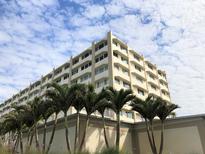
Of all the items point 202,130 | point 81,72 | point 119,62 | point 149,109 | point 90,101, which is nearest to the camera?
point 90,101

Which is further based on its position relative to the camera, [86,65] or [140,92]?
[86,65]

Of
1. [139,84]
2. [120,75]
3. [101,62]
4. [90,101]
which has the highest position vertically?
[101,62]

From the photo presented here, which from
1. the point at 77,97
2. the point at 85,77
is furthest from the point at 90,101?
the point at 85,77

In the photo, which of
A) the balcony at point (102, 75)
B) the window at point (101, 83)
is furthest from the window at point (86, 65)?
the window at point (101, 83)

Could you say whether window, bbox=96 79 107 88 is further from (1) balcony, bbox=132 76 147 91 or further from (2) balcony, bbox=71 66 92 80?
(1) balcony, bbox=132 76 147 91

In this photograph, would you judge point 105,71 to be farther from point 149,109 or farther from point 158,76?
point 158,76

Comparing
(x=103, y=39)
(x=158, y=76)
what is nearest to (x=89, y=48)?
(x=103, y=39)

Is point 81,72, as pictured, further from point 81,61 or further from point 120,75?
point 120,75

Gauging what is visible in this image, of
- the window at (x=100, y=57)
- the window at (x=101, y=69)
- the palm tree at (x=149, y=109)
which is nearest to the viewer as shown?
the palm tree at (x=149, y=109)

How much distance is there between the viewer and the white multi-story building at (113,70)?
49.6 m

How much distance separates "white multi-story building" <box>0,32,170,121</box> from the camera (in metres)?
49.6

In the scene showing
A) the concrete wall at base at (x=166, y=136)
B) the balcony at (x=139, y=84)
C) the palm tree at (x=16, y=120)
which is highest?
the balcony at (x=139, y=84)

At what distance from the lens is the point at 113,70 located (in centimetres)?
4850

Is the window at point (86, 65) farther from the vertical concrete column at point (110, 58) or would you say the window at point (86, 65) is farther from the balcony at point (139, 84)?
the balcony at point (139, 84)
